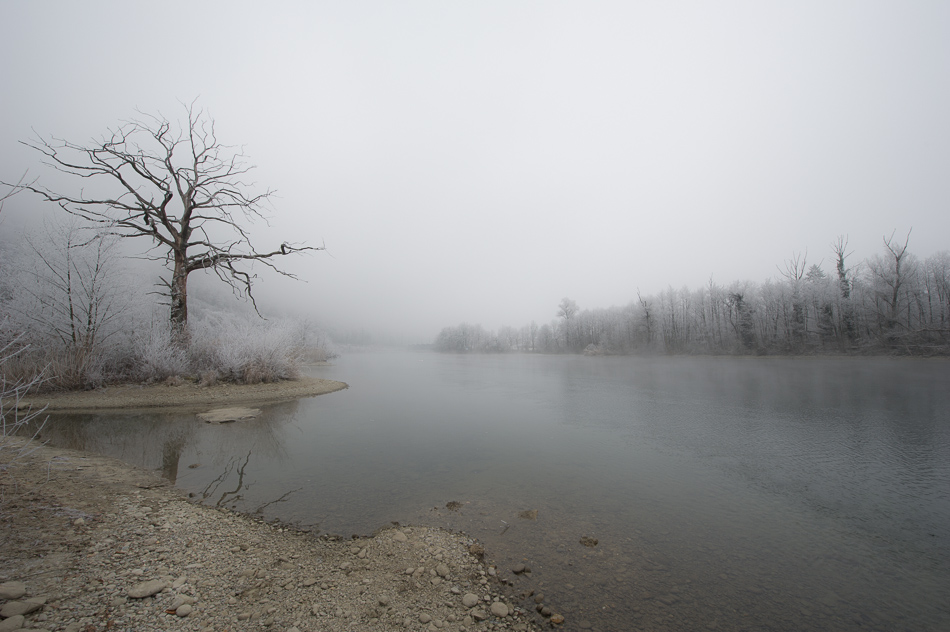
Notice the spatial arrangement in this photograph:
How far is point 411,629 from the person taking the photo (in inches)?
92.3

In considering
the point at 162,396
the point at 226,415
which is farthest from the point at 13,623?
the point at 162,396

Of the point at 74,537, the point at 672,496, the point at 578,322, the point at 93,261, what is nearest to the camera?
the point at 74,537

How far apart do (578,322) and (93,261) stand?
2560 inches

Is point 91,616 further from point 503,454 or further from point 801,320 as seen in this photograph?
point 801,320

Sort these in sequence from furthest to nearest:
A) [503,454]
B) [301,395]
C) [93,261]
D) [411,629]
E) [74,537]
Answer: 1. [301,395]
2. [93,261]
3. [503,454]
4. [74,537]
5. [411,629]

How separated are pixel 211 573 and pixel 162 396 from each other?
10678 millimetres

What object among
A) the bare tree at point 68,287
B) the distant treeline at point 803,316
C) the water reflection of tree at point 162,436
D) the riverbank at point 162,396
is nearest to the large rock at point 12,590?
the water reflection of tree at point 162,436

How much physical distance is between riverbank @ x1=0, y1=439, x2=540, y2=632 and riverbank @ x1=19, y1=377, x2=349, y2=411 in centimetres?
711

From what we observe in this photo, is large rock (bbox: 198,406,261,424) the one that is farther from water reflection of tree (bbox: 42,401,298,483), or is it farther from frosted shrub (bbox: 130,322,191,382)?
frosted shrub (bbox: 130,322,191,382)

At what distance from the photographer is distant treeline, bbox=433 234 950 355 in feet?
100

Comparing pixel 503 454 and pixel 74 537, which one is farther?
pixel 503 454

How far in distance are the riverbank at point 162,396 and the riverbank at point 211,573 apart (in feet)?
23.3

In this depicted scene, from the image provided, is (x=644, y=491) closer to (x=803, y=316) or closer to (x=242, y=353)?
(x=242, y=353)

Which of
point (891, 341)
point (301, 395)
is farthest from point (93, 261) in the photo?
point (891, 341)
